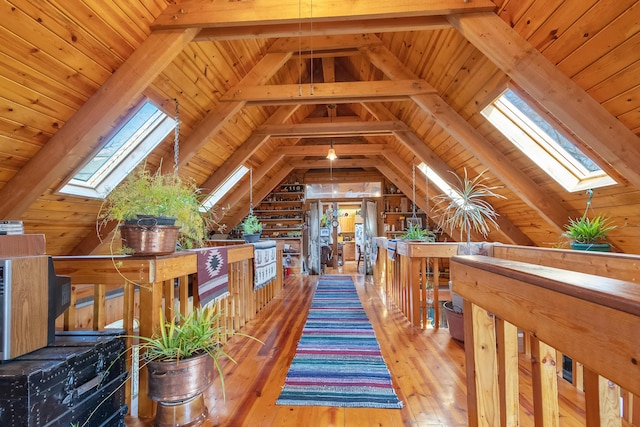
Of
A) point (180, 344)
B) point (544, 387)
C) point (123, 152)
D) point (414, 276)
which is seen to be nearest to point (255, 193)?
point (123, 152)

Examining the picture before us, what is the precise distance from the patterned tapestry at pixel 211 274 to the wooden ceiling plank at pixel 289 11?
1891 mm

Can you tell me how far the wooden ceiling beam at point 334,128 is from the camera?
5.09 m

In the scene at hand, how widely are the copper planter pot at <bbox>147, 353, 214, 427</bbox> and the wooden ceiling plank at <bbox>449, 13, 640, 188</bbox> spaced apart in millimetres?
2941

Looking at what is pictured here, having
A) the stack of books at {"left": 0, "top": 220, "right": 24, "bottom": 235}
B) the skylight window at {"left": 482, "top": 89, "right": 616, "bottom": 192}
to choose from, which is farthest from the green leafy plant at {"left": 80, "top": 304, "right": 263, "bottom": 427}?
the skylight window at {"left": 482, "top": 89, "right": 616, "bottom": 192}

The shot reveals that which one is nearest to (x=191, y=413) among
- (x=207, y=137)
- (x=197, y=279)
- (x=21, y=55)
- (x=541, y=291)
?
(x=197, y=279)

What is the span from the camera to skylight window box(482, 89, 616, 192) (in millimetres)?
3115

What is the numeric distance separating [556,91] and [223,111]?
3.45 m

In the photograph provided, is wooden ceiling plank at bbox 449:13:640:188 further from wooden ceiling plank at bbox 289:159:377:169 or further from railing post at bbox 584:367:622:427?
wooden ceiling plank at bbox 289:159:377:169

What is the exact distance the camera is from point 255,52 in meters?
3.84

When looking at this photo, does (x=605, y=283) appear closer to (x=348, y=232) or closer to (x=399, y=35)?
(x=399, y=35)

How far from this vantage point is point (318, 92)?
3902 mm

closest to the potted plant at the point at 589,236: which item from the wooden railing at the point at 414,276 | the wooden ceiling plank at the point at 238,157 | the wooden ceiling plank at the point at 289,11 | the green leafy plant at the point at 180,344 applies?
the wooden railing at the point at 414,276

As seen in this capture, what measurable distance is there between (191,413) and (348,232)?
10957 mm

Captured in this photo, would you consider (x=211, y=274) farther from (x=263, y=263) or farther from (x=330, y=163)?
(x=330, y=163)
